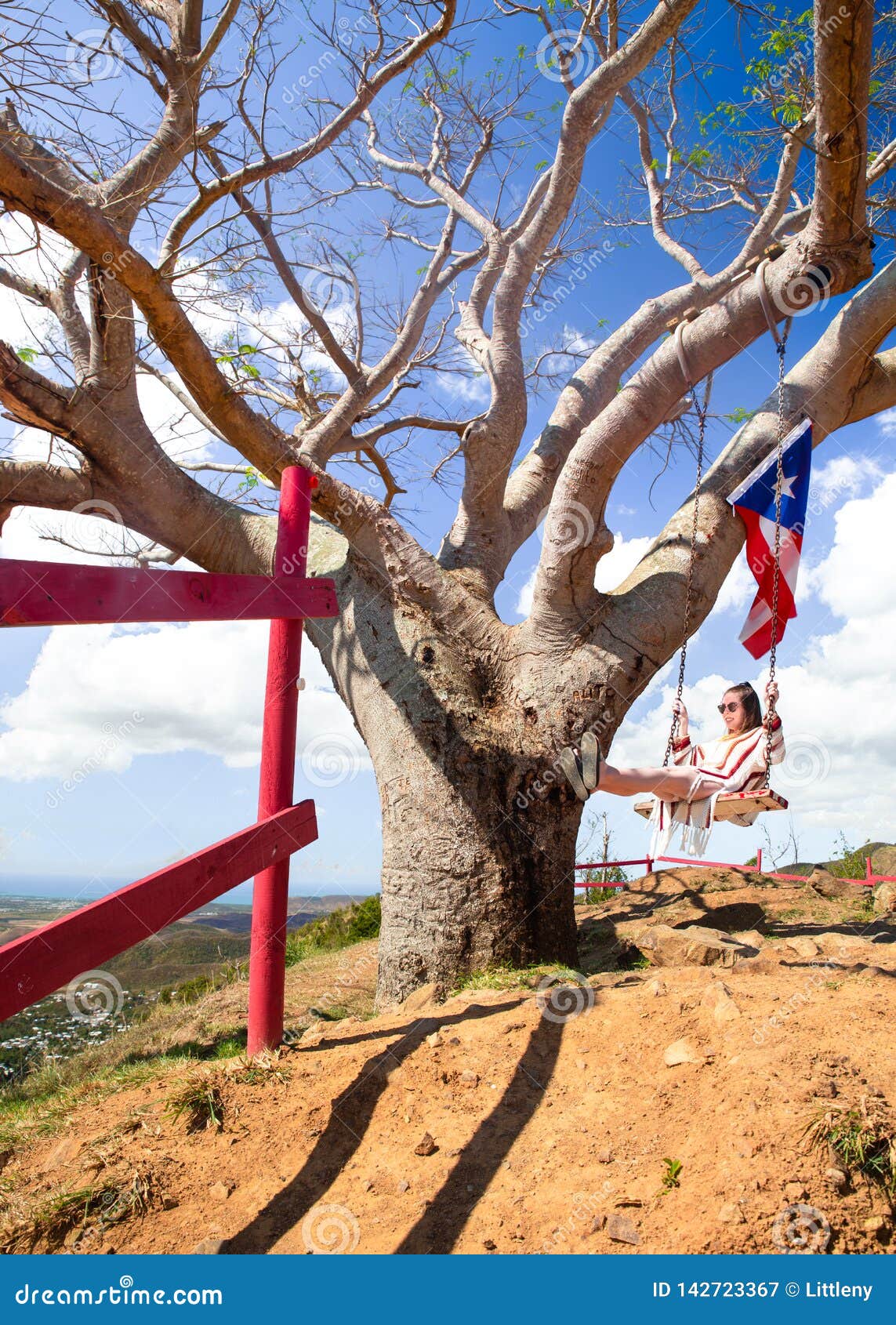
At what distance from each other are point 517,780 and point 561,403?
287 cm

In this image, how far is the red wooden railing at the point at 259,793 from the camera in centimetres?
202

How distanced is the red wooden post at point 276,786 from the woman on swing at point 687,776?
1.43 metres

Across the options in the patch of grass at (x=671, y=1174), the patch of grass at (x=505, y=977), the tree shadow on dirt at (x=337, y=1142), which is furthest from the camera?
the patch of grass at (x=505, y=977)

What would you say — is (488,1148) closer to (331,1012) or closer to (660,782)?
(660,782)

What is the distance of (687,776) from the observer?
4.12 meters

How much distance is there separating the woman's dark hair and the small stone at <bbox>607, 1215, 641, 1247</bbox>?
312 cm

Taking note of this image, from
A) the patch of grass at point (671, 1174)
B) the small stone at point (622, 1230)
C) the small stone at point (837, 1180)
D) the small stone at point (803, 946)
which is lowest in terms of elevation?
the small stone at point (622, 1230)

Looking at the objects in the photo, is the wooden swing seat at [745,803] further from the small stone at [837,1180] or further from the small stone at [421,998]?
the small stone at [837,1180]

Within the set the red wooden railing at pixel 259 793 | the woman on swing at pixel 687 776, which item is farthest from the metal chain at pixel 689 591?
the red wooden railing at pixel 259 793

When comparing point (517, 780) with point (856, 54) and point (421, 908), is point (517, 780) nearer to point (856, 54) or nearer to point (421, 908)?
point (421, 908)

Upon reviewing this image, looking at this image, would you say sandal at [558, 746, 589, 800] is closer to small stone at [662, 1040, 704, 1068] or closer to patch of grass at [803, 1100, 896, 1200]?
small stone at [662, 1040, 704, 1068]

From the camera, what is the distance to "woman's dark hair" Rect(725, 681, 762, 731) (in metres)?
4.71

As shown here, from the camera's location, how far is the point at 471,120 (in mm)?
7340

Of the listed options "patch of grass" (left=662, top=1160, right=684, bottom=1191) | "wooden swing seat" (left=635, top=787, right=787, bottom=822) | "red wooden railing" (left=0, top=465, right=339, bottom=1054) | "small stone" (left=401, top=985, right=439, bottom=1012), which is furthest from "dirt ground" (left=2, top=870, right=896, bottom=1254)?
"wooden swing seat" (left=635, top=787, right=787, bottom=822)
